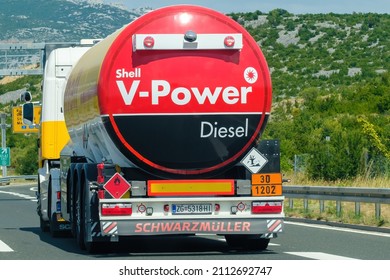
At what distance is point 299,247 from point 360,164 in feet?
53.8

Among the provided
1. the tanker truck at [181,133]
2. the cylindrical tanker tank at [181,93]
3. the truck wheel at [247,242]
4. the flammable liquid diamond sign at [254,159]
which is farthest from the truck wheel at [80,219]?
the flammable liquid diamond sign at [254,159]

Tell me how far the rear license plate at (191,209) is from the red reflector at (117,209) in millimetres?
591

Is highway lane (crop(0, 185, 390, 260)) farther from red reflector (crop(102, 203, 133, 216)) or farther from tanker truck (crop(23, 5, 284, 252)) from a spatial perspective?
red reflector (crop(102, 203, 133, 216))

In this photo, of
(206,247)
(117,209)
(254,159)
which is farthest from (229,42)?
(206,247)

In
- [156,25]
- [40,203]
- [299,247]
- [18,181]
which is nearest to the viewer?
[156,25]

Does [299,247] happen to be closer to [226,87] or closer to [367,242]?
[367,242]

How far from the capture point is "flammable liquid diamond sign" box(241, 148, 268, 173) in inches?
619

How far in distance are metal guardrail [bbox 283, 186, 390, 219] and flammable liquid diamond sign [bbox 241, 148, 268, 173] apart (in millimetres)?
5157

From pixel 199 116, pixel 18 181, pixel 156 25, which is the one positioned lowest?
pixel 18 181

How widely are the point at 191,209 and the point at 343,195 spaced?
7.67 meters

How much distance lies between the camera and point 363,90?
210 ft

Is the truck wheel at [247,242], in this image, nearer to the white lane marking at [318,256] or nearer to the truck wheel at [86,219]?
the white lane marking at [318,256]

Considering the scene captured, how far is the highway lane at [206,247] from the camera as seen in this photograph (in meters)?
15.2
